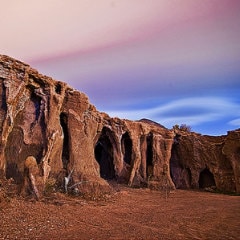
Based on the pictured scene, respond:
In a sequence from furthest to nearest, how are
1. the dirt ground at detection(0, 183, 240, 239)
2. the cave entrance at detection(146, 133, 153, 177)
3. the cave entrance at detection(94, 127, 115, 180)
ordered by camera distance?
the cave entrance at detection(146, 133, 153, 177)
the cave entrance at detection(94, 127, 115, 180)
the dirt ground at detection(0, 183, 240, 239)

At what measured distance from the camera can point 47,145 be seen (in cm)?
1659

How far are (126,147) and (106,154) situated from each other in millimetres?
2227

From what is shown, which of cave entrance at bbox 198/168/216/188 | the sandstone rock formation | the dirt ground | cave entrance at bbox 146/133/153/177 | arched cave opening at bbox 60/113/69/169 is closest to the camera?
the dirt ground

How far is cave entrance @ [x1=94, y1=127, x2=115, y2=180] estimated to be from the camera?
89.7ft

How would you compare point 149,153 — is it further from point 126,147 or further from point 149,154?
point 126,147

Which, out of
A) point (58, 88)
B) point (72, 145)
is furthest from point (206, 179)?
point (58, 88)

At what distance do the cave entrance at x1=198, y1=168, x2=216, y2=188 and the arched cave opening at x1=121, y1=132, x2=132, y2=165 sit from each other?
8455 mm

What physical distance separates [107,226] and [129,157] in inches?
774

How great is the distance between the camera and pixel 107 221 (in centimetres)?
1087

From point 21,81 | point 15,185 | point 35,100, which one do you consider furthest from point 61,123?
point 15,185

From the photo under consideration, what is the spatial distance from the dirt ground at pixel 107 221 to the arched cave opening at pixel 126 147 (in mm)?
13756

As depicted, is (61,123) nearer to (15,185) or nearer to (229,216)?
(15,185)

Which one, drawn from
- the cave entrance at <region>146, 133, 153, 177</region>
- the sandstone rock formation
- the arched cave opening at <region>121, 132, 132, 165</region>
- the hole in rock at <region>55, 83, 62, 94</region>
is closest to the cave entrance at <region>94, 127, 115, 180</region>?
the sandstone rock formation

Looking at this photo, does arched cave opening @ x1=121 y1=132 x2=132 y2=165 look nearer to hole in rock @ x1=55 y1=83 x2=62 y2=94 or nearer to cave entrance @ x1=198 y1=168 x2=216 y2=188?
cave entrance @ x1=198 y1=168 x2=216 y2=188
